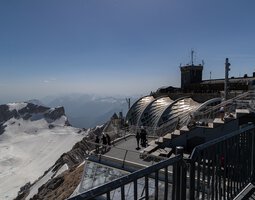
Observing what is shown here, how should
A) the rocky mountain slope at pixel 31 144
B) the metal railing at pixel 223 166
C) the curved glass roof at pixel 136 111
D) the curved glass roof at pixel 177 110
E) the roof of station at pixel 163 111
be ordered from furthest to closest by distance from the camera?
the rocky mountain slope at pixel 31 144 < the curved glass roof at pixel 136 111 < the curved glass roof at pixel 177 110 < the roof of station at pixel 163 111 < the metal railing at pixel 223 166

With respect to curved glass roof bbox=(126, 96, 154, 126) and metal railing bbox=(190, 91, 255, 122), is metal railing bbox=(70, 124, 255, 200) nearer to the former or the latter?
metal railing bbox=(190, 91, 255, 122)

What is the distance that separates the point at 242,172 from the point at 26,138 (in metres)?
132

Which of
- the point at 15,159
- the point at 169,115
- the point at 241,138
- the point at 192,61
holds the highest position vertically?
the point at 192,61

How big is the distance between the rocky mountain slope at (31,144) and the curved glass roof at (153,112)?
1161 centimetres

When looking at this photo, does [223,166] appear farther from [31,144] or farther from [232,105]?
[31,144]

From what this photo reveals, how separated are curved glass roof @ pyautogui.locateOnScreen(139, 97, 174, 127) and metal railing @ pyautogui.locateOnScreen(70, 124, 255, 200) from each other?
30989mm

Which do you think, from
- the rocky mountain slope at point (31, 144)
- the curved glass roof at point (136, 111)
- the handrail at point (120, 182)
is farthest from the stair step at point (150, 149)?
the curved glass roof at point (136, 111)

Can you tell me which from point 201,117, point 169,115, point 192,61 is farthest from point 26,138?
point 201,117

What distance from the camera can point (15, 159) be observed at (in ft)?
319

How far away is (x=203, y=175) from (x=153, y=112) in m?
35.3

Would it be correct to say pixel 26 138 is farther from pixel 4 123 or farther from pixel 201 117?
pixel 201 117

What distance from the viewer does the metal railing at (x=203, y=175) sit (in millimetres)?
3248

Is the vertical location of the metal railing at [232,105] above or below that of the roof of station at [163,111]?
above

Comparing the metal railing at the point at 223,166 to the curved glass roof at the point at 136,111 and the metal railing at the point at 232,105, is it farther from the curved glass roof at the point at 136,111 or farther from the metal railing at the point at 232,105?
the curved glass roof at the point at 136,111
